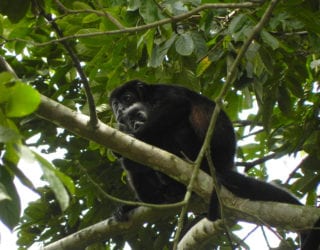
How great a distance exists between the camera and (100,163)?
193 inches

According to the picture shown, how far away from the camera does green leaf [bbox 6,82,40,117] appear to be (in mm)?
1268

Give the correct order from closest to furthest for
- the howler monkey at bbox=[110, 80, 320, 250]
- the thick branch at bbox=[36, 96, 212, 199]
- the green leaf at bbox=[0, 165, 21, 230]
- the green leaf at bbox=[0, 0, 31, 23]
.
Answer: the green leaf at bbox=[0, 165, 21, 230]
the thick branch at bbox=[36, 96, 212, 199]
the green leaf at bbox=[0, 0, 31, 23]
the howler monkey at bbox=[110, 80, 320, 250]

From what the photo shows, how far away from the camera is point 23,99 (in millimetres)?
1282

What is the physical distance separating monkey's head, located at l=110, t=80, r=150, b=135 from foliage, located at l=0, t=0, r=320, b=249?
0.42 ft

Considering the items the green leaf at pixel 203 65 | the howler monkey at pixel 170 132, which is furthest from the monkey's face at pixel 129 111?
the green leaf at pixel 203 65

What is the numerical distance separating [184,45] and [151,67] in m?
0.99

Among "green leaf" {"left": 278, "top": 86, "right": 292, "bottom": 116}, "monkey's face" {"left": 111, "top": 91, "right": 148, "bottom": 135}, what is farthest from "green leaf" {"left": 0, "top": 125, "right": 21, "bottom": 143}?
"monkey's face" {"left": 111, "top": 91, "right": 148, "bottom": 135}

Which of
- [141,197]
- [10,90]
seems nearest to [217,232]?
[141,197]

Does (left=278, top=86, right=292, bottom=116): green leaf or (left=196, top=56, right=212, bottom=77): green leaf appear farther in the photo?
(left=278, top=86, right=292, bottom=116): green leaf

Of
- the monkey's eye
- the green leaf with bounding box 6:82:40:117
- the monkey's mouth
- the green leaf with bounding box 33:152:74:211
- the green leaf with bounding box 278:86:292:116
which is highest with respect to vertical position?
the monkey's eye

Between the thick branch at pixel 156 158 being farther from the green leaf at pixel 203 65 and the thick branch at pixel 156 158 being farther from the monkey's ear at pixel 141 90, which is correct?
the monkey's ear at pixel 141 90

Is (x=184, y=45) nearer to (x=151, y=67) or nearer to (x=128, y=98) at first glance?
(x=151, y=67)

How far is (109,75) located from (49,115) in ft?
4.64

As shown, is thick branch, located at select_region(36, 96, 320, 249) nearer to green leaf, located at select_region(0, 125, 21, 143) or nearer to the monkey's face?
the monkey's face
